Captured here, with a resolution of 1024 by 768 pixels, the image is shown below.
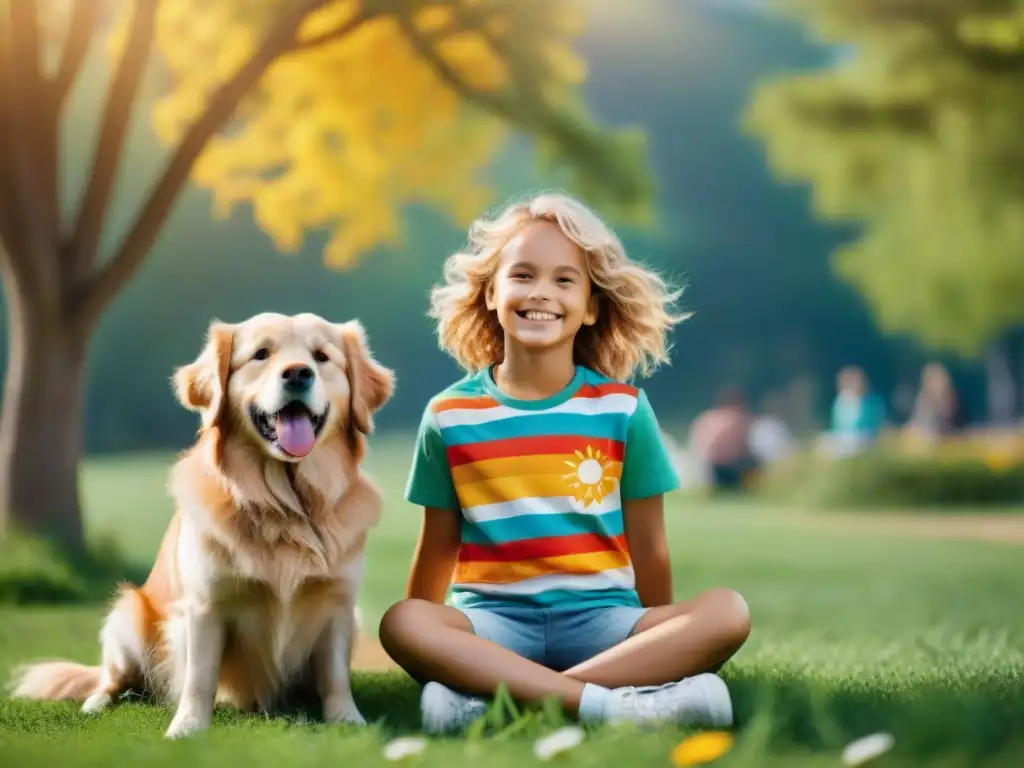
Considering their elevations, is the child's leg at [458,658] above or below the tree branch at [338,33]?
below

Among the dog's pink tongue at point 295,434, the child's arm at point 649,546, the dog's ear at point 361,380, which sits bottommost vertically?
the child's arm at point 649,546

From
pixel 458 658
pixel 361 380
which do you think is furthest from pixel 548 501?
pixel 361 380

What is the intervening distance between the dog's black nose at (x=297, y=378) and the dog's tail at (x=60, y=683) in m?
1.32

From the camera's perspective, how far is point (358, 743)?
2.50m

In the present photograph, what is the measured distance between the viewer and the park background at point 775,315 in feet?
13.5

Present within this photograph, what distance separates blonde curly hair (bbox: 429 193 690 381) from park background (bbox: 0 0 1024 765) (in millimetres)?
248

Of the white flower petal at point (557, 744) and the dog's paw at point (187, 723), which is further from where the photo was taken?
the dog's paw at point (187, 723)

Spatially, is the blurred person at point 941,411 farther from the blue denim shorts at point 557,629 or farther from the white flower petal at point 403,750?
the white flower petal at point 403,750

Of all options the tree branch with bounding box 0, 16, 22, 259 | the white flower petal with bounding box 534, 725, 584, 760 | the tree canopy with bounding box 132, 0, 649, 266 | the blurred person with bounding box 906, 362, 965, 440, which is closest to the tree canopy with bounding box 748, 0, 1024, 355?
the blurred person with bounding box 906, 362, 965, 440

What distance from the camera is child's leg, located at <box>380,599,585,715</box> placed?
2.76m

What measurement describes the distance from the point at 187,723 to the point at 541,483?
108 cm

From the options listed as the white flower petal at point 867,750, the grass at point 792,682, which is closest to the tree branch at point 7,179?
the grass at point 792,682

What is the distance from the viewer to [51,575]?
620cm

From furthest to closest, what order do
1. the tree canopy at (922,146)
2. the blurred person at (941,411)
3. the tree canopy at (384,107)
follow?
the blurred person at (941,411) → the tree canopy at (922,146) → the tree canopy at (384,107)
